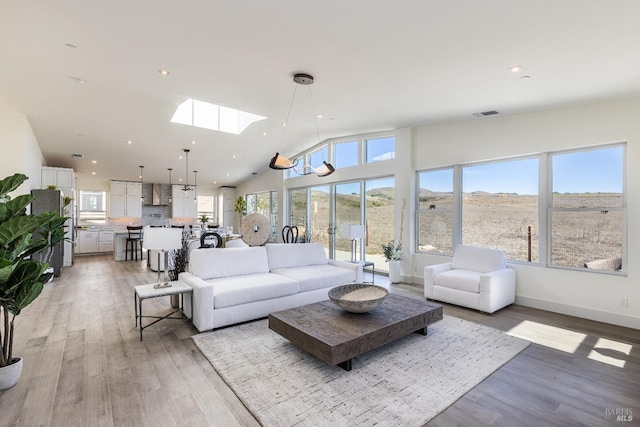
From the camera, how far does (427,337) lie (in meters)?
3.36

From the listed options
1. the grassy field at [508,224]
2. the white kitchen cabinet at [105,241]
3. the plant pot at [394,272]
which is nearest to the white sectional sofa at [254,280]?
the plant pot at [394,272]

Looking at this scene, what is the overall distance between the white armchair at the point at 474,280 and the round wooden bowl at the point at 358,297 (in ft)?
5.44

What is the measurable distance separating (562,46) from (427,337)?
3.10 meters

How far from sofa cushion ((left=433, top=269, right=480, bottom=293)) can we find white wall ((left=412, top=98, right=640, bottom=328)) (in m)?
0.88

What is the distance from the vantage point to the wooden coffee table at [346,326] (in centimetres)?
254

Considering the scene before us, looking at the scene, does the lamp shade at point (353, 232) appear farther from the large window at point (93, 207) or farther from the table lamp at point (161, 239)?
the large window at point (93, 207)

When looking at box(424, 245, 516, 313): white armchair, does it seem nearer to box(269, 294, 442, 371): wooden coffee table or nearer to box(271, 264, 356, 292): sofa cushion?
box(269, 294, 442, 371): wooden coffee table

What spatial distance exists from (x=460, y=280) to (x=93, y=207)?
453 inches

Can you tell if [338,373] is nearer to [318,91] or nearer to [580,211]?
[318,91]

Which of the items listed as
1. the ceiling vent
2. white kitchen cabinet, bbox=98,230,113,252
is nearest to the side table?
the ceiling vent

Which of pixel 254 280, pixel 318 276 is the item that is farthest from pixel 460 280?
pixel 254 280

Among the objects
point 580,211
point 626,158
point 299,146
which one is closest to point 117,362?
point 580,211

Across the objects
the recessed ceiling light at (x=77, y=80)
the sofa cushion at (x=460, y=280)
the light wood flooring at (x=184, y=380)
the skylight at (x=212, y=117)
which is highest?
the skylight at (x=212, y=117)

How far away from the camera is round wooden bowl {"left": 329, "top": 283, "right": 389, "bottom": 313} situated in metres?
3.03
